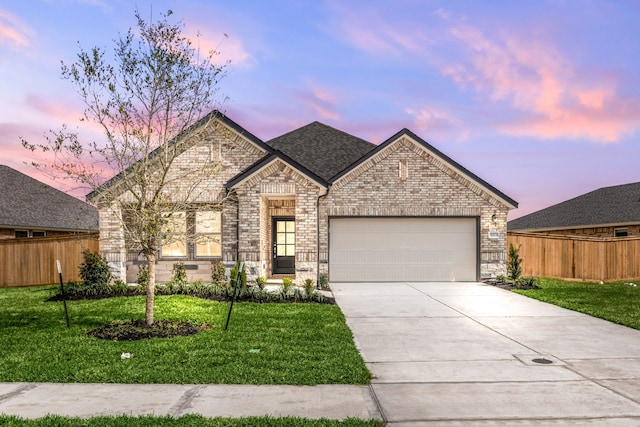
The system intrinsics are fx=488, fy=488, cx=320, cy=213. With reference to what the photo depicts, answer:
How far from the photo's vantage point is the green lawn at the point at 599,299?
1137 cm

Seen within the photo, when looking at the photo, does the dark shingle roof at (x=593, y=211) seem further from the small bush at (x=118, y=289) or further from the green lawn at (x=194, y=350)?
the small bush at (x=118, y=289)

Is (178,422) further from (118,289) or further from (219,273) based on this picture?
(219,273)

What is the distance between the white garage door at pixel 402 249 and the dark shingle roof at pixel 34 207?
11.6 meters

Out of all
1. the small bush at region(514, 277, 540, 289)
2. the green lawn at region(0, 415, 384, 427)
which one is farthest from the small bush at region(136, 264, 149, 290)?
the small bush at region(514, 277, 540, 289)

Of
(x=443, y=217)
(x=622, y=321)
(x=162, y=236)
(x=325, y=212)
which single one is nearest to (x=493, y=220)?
(x=443, y=217)

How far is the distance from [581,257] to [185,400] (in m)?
20.0

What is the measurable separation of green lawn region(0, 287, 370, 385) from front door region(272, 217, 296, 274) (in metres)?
7.64

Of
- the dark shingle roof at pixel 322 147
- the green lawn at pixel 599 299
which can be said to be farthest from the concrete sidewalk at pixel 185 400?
the dark shingle roof at pixel 322 147

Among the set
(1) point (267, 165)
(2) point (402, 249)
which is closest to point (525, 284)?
(2) point (402, 249)

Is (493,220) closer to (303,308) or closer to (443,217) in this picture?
(443,217)

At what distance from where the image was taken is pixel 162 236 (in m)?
9.38

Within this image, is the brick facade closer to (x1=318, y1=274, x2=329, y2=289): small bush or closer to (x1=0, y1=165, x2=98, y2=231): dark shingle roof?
(x1=318, y1=274, x2=329, y2=289): small bush

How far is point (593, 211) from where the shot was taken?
27.7m

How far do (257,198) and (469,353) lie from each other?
10.3 m
